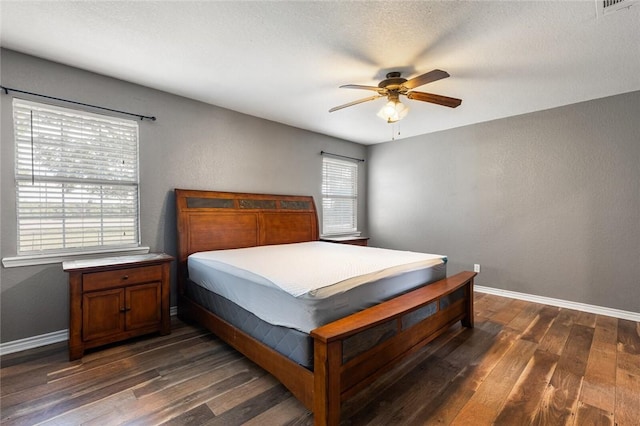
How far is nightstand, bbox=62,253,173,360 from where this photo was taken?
2279 mm

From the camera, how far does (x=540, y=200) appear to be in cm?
375

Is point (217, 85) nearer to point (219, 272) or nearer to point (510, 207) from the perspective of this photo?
point (219, 272)

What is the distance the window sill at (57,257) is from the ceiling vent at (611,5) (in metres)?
4.21

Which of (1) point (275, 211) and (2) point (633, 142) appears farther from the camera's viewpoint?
(1) point (275, 211)

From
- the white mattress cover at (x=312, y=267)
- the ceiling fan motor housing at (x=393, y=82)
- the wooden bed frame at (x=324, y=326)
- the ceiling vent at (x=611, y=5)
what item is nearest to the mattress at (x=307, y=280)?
the white mattress cover at (x=312, y=267)

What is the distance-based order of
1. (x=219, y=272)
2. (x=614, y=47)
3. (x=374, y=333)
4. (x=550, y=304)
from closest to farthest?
(x=374, y=333), (x=614, y=47), (x=219, y=272), (x=550, y=304)

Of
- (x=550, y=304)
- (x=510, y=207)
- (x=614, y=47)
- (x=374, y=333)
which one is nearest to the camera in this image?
(x=374, y=333)

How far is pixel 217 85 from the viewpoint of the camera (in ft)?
10.0

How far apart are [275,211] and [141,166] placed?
1707 millimetres

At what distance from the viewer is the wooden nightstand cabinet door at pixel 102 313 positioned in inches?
91.4

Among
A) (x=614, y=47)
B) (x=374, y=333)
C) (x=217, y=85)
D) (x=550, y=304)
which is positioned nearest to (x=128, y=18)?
(x=217, y=85)

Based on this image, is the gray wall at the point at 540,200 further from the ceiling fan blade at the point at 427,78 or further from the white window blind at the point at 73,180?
the white window blind at the point at 73,180

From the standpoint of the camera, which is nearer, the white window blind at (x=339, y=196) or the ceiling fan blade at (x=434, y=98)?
the ceiling fan blade at (x=434, y=98)

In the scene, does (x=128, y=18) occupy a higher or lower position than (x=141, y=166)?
higher
